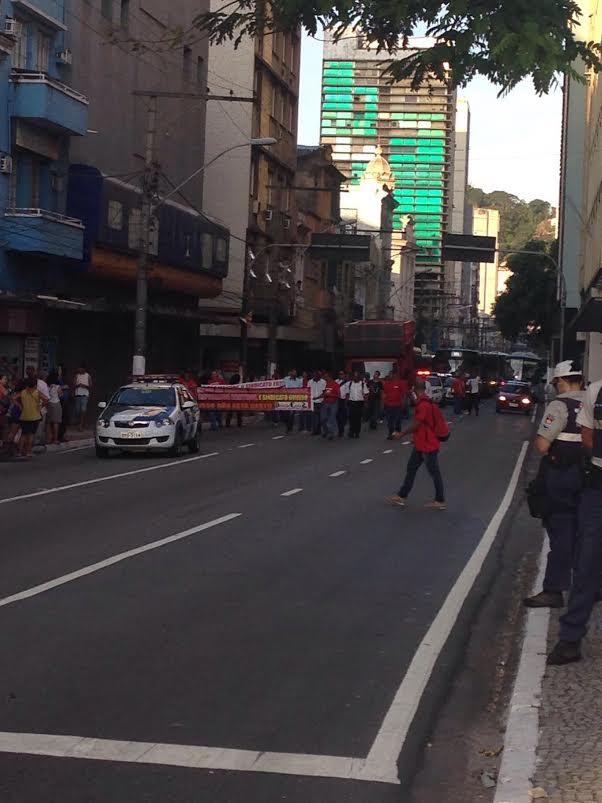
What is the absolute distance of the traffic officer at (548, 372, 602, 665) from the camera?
808 centimetres

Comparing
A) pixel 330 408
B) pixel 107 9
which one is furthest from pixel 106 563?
pixel 107 9

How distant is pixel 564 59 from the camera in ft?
34.7

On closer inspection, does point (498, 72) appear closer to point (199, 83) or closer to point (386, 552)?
point (386, 552)

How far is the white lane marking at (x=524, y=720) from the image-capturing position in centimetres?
590

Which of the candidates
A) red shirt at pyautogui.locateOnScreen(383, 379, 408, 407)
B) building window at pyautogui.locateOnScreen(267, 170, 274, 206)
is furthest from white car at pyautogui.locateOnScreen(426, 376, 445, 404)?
red shirt at pyautogui.locateOnScreen(383, 379, 408, 407)

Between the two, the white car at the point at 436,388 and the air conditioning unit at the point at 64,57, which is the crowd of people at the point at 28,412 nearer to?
the air conditioning unit at the point at 64,57

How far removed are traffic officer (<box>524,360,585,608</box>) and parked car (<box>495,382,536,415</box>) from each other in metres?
52.0

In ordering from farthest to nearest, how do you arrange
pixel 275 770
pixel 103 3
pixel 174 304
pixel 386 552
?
pixel 174 304 → pixel 103 3 → pixel 386 552 → pixel 275 770

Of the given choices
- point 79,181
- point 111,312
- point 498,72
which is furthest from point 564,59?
point 111,312

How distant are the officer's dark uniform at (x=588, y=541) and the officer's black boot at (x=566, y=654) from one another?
0.03 m

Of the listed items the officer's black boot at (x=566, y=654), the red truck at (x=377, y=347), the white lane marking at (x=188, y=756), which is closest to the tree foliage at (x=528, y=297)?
the red truck at (x=377, y=347)

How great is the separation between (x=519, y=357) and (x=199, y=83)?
6263 centimetres

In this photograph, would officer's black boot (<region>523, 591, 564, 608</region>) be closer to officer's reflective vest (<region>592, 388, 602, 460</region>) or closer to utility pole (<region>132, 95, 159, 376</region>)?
officer's reflective vest (<region>592, 388, 602, 460</region>)

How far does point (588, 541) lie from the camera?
26.9 ft
